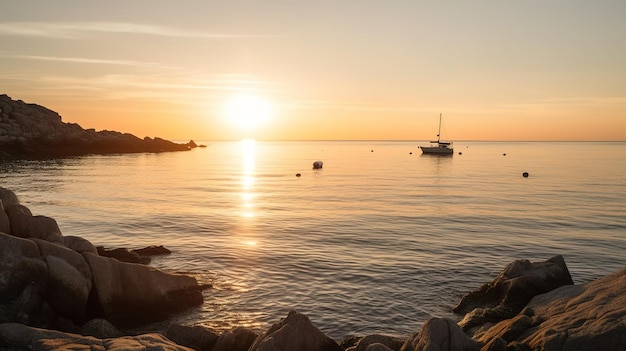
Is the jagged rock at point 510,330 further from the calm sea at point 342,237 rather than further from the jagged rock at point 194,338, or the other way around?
the jagged rock at point 194,338

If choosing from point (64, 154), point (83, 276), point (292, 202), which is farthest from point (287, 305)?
point (64, 154)

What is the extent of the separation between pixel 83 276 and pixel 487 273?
18.7m

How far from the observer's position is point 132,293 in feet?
57.7

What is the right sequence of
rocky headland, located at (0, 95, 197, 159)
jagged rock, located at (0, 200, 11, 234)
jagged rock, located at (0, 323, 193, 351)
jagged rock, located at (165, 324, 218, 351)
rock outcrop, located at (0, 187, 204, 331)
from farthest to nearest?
rocky headland, located at (0, 95, 197, 159) → jagged rock, located at (0, 200, 11, 234) → rock outcrop, located at (0, 187, 204, 331) → jagged rock, located at (165, 324, 218, 351) → jagged rock, located at (0, 323, 193, 351)

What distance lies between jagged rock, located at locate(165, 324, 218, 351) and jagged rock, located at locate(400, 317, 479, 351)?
615cm

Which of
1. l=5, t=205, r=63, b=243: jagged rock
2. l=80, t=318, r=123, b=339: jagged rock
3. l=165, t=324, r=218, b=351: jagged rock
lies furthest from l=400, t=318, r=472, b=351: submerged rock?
l=5, t=205, r=63, b=243: jagged rock

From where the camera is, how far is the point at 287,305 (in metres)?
20.2

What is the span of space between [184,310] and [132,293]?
7.94 ft

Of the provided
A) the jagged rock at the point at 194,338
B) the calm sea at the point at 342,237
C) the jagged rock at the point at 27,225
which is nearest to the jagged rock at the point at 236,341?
the jagged rock at the point at 194,338

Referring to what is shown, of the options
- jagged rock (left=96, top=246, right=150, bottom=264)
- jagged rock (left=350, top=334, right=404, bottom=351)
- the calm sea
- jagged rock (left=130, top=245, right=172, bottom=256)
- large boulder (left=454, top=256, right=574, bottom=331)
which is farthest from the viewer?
jagged rock (left=130, top=245, right=172, bottom=256)

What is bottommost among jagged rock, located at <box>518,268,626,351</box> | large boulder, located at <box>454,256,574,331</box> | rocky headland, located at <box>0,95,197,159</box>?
large boulder, located at <box>454,256,574,331</box>

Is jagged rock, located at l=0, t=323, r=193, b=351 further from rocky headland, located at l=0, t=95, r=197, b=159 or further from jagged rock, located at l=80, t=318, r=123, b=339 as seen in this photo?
rocky headland, located at l=0, t=95, r=197, b=159

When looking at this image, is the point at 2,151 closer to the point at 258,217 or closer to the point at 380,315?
the point at 258,217

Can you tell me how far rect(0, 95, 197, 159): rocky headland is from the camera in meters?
109
